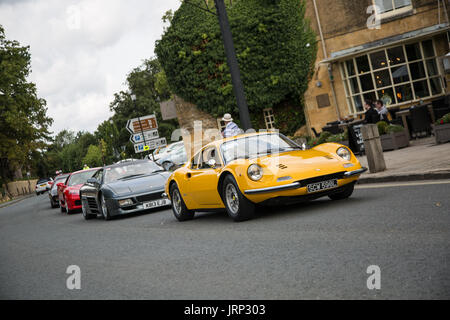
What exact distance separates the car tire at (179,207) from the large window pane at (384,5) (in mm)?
18752

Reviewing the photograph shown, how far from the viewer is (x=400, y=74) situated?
25.8 m

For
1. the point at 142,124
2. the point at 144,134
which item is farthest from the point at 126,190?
the point at 142,124

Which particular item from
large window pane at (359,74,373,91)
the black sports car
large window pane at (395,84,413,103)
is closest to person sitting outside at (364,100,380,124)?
the black sports car

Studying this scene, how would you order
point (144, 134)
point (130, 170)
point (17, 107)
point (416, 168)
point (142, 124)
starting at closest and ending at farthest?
point (416, 168), point (130, 170), point (144, 134), point (142, 124), point (17, 107)

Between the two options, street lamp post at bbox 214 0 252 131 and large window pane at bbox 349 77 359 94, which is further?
large window pane at bbox 349 77 359 94

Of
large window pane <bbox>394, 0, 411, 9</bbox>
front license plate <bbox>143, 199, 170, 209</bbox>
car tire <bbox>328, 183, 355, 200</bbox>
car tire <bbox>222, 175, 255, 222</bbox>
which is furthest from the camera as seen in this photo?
large window pane <bbox>394, 0, 411, 9</bbox>

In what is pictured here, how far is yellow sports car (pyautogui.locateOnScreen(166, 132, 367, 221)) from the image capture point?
8.34 metres

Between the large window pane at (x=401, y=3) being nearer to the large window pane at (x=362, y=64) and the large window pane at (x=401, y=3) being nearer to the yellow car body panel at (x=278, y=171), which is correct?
the large window pane at (x=362, y=64)

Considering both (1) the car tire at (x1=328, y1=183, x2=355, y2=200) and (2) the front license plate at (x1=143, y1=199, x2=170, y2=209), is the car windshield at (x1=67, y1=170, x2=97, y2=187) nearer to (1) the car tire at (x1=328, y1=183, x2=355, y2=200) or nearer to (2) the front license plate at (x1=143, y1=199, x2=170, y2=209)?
(2) the front license plate at (x1=143, y1=199, x2=170, y2=209)

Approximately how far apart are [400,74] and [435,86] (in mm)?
1632

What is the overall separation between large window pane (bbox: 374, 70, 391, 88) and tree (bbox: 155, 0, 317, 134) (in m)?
3.42

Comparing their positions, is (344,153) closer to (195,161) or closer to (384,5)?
(195,161)
